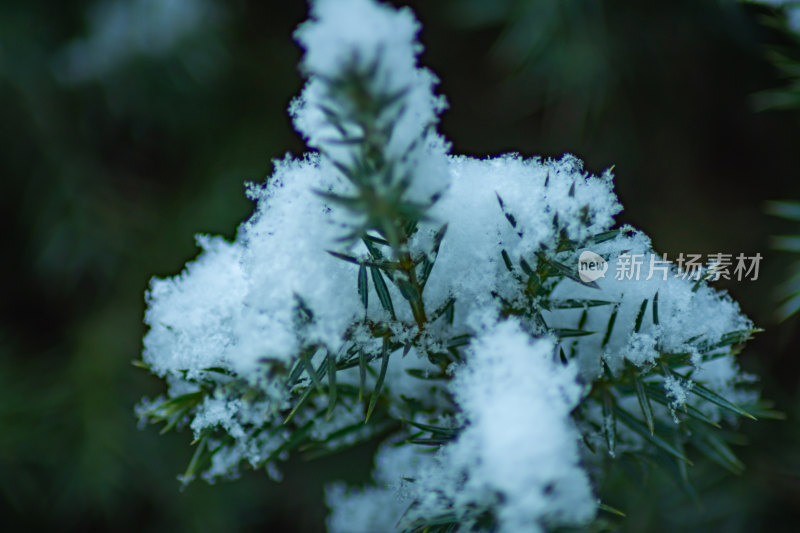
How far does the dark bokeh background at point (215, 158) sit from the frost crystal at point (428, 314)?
0.65 m

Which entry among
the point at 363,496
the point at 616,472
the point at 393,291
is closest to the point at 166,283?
the point at 393,291

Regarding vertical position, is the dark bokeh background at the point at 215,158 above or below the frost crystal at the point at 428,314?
above

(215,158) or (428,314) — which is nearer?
(428,314)

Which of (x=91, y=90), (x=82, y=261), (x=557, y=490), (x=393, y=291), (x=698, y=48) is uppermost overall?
(x=698, y=48)

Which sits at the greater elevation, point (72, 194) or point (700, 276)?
point (72, 194)

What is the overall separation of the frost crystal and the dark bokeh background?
0.65m

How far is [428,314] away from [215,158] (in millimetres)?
981

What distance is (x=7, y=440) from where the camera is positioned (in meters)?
0.98

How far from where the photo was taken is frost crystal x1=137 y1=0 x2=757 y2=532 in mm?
286

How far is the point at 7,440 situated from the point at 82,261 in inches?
14.8

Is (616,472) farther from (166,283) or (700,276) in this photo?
(166,283)

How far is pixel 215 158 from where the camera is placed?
4.11 ft

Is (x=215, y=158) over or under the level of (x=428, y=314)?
over

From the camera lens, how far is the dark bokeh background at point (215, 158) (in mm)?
1003
